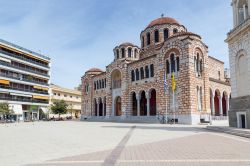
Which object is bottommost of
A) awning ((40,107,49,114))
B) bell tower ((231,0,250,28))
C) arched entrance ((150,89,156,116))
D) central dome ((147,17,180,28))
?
awning ((40,107,49,114))

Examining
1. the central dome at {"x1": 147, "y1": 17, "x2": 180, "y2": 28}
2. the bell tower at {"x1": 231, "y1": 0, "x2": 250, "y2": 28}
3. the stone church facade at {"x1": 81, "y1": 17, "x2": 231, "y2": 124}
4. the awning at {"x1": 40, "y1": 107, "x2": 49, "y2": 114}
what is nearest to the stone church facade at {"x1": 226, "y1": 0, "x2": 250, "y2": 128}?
the bell tower at {"x1": 231, "y1": 0, "x2": 250, "y2": 28}

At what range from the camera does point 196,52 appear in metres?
30.8

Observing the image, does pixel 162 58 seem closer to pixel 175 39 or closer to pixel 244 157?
pixel 175 39

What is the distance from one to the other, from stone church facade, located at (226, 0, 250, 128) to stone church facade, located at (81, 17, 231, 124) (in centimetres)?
934

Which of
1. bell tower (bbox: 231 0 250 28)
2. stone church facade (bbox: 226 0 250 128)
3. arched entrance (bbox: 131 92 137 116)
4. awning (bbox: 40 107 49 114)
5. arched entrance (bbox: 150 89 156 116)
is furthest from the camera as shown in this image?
awning (bbox: 40 107 49 114)

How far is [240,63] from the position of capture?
18.7 m

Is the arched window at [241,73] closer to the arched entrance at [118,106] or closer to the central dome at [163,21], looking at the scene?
the central dome at [163,21]

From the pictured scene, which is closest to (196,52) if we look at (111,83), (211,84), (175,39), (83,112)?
(175,39)

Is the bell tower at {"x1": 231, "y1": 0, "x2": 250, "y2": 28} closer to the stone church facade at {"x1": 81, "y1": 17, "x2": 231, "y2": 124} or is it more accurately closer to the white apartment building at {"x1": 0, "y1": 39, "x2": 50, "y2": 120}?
the stone church facade at {"x1": 81, "y1": 17, "x2": 231, "y2": 124}

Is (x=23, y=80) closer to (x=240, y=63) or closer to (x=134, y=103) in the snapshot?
(x=134, y=103)

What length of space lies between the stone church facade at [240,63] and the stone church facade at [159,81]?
368 inches

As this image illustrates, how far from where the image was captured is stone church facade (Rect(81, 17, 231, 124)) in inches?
1157

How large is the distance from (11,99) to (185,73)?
36446 mm

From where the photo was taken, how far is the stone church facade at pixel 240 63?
1728 cm
